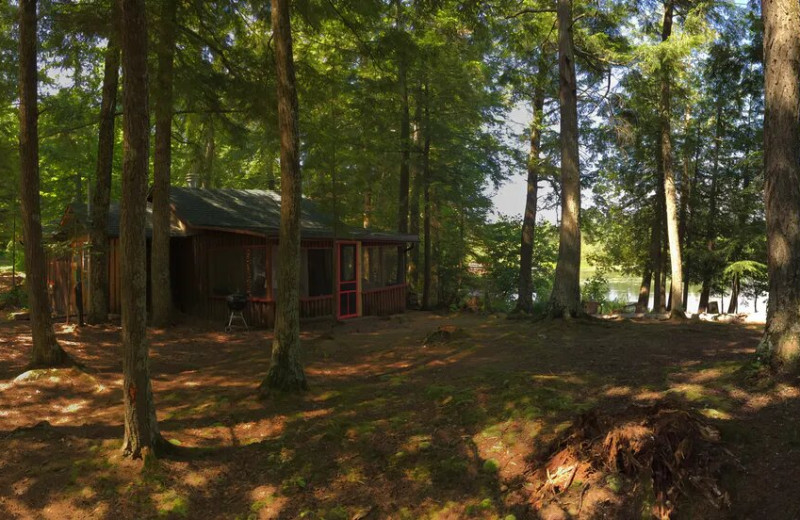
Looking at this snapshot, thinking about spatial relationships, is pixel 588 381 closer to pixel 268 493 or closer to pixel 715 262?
pixel 268 493

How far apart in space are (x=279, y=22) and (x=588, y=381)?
635cm

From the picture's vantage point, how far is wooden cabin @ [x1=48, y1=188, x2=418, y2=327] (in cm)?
1422

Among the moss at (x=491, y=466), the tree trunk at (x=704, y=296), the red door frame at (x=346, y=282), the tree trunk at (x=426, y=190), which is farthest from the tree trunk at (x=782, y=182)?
the tree trunk at (x=704, y=296)

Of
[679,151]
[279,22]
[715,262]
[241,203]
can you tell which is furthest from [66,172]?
[715,262]

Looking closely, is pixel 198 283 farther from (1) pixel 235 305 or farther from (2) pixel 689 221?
(2) pixel 689 221

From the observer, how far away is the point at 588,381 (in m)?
6.74

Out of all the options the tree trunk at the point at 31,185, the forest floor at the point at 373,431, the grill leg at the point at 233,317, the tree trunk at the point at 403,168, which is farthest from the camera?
the tree trunk at the point at 403,168

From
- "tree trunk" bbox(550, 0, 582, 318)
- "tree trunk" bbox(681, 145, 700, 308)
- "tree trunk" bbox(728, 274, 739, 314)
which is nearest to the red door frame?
"tree trunk" bbox(550, 0, 582, 318)

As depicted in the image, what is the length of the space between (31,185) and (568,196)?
1041 centimetres

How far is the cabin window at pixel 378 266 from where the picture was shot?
56.0 ft

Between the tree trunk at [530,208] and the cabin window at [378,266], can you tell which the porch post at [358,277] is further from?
the tree trunk at [530,208]

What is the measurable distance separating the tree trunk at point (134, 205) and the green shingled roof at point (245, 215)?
8241 mm

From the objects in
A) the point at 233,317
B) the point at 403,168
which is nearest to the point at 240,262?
the point at 233,317

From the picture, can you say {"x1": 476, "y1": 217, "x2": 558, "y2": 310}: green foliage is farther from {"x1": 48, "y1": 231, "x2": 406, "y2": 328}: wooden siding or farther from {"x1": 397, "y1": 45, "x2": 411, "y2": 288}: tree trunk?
{"x1": 48, "y1": 231, "x2": 406, "y2": 328}: wooden siding
